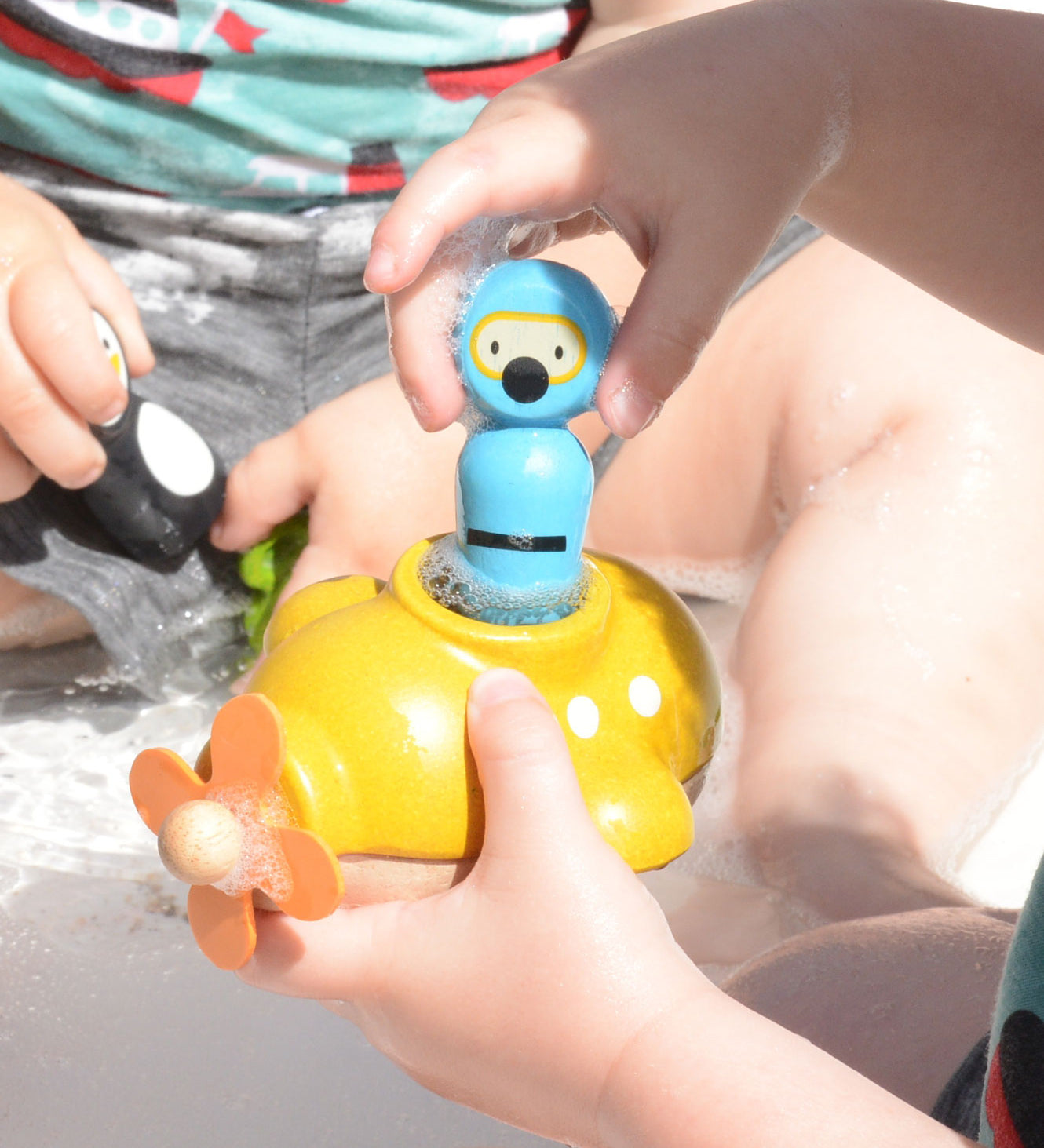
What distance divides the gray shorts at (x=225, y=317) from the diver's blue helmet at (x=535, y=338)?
0.50m

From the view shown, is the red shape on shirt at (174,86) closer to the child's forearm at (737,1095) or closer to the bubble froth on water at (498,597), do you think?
the bubble froth on water at (498,597)

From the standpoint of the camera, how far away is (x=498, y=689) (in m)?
0.55

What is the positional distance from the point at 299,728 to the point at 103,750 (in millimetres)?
510

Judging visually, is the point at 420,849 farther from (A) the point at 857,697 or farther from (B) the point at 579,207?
(A) the point at 857,697

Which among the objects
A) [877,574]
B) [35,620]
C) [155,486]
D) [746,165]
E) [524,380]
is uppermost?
[746,165]

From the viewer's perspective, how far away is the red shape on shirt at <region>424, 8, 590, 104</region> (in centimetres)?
117

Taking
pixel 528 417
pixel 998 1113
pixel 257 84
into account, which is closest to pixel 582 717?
pixel 528 417

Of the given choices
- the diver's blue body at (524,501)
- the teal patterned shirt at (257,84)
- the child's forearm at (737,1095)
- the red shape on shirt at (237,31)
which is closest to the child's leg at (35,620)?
the teal patterned shirt at (257,84)

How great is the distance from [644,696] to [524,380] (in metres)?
0.16

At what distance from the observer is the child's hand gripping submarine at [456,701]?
0.53 metres

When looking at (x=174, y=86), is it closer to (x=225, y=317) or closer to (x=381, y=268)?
(x=225, y=317)

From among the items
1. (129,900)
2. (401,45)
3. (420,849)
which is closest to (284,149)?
(401,45)

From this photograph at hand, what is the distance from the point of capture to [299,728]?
0.54 meters

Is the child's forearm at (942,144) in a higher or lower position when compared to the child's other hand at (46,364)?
higher
